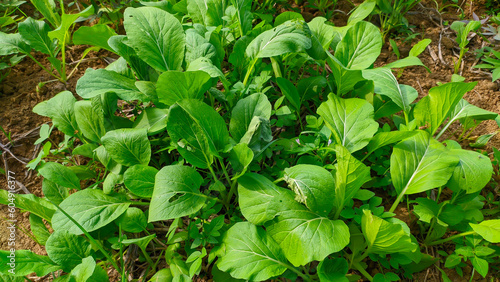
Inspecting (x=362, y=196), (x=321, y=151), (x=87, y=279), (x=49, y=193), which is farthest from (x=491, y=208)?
(x=49, y=193)

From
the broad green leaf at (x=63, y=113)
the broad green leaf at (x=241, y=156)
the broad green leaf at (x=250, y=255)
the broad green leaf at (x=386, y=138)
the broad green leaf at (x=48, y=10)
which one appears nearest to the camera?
the broad green leaf at (x=250, y=255)

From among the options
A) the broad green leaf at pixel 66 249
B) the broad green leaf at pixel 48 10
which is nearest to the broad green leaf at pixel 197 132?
the broad green leaf at pixel 66 249

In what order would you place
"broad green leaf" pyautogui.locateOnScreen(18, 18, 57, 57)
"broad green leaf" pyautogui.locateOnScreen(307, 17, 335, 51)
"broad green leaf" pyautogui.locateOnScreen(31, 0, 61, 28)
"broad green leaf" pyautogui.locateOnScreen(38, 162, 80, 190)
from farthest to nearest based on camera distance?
"broad green leaf" pyautogui.locateOnScreen(31, 0, 61, 28)
"broad green leaf" pyautogui.locateOnScreen(18, 18, 57, 57)
"broad green leaf" pyautogui.locateOnScreen(307, 17, 335, 51)
"broad green leaf" pyautogui.locateOnScreen(38, 162, 80, 190)

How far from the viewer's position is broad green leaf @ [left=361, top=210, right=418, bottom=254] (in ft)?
4.12

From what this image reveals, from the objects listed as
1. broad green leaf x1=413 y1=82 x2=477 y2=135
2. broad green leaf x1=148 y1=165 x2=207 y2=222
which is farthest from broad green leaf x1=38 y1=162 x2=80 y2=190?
broad green leaf x1=413 y1=82 x2=477 y2=135

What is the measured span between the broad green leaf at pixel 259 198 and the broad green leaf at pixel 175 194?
0.62 ft

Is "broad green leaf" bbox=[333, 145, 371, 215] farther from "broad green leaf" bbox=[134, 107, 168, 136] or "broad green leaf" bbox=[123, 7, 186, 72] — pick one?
"broad green leaf" bbox=[123, 7, 186, 72]

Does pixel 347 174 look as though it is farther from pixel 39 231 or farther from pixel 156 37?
pixel 39 231

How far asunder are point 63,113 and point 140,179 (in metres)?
0.70

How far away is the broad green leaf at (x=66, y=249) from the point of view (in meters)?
1.50

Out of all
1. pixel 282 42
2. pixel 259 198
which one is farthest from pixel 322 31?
pixel 259 198

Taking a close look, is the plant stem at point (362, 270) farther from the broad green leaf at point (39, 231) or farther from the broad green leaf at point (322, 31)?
the broad green leaf at point (39, 231)

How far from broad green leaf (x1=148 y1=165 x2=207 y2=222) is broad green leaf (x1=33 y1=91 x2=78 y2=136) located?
0.75 metres

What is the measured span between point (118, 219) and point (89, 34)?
3.28ft
